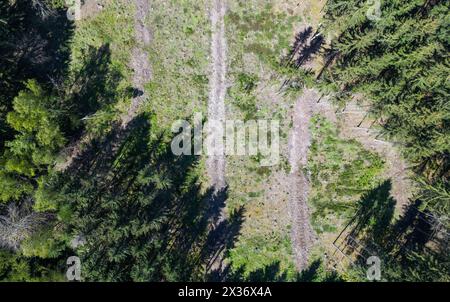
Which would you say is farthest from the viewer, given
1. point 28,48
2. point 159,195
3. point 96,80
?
point 96,80

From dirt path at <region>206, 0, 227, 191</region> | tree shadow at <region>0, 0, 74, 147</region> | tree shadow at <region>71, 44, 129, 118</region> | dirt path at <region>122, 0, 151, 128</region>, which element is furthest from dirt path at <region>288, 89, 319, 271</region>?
tree shadow at <region>0, 0, 74, 147</region>

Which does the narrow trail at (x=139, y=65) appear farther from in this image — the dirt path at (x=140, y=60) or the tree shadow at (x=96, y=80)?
the tree shadow at (x=96, y=80)

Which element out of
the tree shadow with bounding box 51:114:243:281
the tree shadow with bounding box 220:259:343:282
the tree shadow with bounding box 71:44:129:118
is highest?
the tree shadow with bounding box 71:44:129:118

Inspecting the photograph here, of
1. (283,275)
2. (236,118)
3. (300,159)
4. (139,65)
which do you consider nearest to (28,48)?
(139,65)

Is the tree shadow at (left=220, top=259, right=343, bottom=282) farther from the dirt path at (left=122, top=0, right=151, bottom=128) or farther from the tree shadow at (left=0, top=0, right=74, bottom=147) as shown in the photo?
the tree shadow at (left=0, top=0, right=74, bottom=147)

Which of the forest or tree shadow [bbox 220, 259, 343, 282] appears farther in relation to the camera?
tree shadow [bbox 220, 259, 343, 282]

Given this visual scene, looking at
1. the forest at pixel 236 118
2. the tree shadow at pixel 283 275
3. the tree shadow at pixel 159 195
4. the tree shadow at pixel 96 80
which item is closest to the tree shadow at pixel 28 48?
the forest at pixel 236 118

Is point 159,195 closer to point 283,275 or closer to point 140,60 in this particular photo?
point 140,60

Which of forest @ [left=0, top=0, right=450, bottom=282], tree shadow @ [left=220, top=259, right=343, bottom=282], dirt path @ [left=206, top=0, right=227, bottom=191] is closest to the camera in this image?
forest @ [left=0, top=0, right=450, bottom=282]
